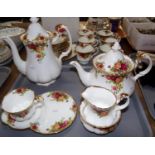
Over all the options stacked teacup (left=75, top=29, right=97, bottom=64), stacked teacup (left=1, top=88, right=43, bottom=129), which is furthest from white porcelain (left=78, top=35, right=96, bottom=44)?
stacked teacup (left=1, top=88, right=43, bottom=129)

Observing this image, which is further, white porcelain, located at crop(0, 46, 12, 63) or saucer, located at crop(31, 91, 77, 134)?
white porcelain, located at crop(0, 46, 12, 63)

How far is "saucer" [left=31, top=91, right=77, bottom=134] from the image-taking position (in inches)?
23.3

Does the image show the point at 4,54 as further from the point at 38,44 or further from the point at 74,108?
the point at 74,108

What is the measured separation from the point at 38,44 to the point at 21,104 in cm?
21

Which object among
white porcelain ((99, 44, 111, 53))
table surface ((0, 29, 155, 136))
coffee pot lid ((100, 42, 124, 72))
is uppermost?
coffee pot lid ((100, 42, 124, 72))

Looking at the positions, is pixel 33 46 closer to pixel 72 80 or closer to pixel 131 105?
pixel 72 80

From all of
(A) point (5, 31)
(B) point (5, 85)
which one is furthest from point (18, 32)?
(B) point (5, 85)

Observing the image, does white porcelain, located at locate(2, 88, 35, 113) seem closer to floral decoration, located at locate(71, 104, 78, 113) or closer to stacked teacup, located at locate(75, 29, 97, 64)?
floral decoration, located at locate(71, 104, 78, 113)

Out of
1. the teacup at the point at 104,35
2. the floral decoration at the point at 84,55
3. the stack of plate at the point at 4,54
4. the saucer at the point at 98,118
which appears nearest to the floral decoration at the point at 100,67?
the saucer at the point at 98,118

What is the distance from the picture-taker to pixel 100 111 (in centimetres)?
56

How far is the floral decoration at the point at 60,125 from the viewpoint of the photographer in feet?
1.94

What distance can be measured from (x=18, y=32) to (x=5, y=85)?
353mm

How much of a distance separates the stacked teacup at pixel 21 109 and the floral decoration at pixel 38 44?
14cm

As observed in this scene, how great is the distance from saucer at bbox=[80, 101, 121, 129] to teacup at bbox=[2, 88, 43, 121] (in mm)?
155
